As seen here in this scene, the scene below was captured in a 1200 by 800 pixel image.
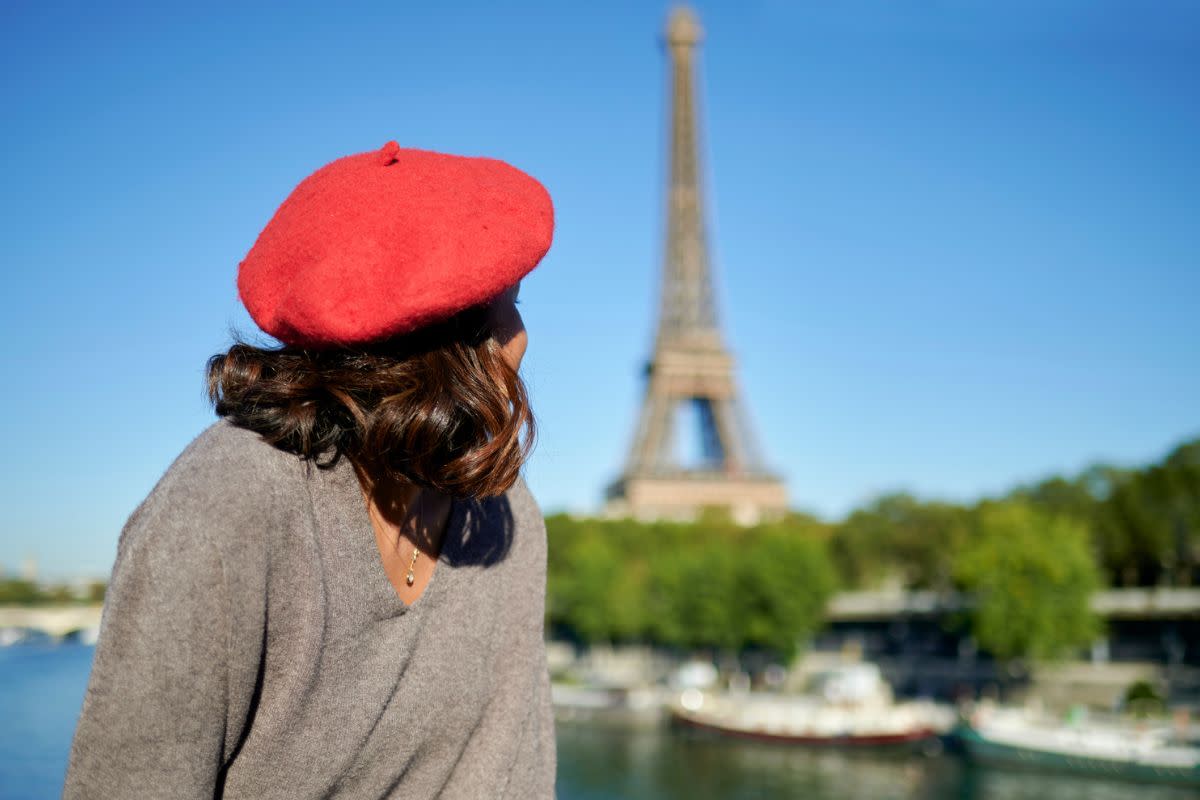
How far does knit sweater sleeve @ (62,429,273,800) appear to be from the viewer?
972 millimetres

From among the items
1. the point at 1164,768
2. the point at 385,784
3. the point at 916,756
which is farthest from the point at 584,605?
the point at 385,784

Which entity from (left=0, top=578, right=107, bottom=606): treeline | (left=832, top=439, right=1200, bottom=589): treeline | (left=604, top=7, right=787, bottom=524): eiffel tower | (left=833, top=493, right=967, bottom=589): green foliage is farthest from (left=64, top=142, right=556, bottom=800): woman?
(left=604, top=7, right=787, bottom=524): eiffel tower

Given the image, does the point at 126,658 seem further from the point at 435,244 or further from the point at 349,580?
the point at 435,244

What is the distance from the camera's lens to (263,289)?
114 centimetres

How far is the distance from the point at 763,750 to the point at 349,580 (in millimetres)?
27453

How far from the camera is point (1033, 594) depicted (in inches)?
1053

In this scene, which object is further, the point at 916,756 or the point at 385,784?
the point at 916,756

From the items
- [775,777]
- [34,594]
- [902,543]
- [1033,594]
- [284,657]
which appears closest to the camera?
[284,657]

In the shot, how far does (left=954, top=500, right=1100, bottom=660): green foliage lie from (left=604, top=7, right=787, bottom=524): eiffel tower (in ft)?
78.8

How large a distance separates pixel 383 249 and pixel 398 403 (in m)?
0.15

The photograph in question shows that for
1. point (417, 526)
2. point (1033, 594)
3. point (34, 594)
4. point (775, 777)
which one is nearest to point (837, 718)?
point (775, 777)

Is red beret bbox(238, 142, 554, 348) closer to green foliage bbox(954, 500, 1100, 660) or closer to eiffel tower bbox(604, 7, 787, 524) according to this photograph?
green foliage bbox(954, 500, 1100, 660)

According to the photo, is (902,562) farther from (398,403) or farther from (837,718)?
(398,403)

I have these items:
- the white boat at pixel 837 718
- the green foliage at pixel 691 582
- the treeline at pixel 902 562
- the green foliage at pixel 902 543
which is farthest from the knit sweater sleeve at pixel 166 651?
the green foliage at pixel 902 543
